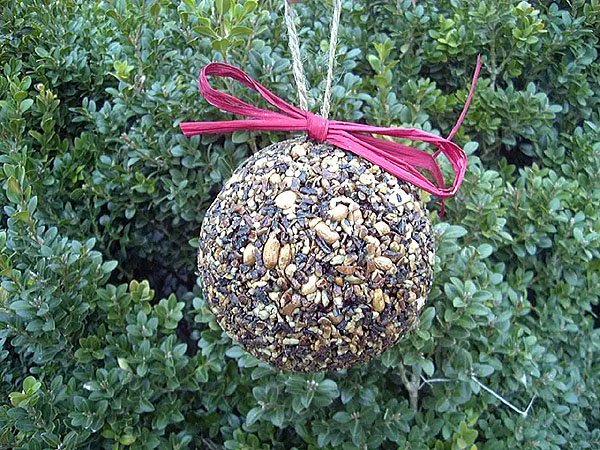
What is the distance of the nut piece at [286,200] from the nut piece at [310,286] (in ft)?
0.34

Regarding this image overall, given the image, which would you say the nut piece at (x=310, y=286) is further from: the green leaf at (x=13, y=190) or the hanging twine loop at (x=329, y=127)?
the green leaf at (x=13, y=190)

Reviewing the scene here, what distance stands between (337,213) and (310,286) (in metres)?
0.11

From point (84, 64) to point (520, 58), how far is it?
118 centimetres

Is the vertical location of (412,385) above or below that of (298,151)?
below

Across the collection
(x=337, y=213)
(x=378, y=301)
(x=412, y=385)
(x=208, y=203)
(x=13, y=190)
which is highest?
(x=337, y=213)

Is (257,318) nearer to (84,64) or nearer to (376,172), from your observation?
(376,172)

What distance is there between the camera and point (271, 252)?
0.82 metres

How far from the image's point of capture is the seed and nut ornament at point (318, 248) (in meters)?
0.82

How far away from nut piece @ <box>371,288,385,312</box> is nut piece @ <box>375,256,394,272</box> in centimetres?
3

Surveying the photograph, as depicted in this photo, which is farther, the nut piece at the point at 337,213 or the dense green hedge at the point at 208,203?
the dense green hedge at the point at 208,203

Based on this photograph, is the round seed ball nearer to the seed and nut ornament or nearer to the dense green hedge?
the seed and nut ornament

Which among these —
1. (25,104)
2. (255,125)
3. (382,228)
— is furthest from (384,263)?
(25,104)

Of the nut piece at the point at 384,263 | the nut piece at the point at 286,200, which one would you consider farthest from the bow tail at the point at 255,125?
the nut piece at the point at 384,263

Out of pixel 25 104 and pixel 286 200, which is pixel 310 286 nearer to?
pixel 286 200
